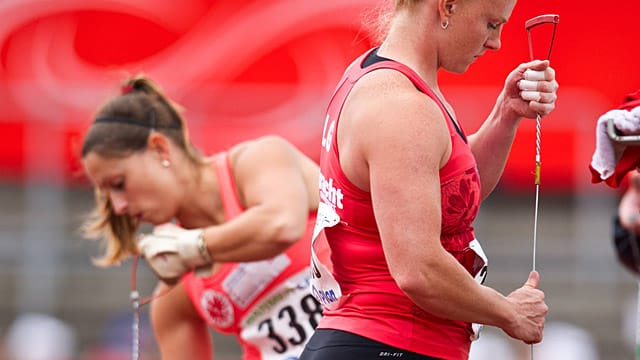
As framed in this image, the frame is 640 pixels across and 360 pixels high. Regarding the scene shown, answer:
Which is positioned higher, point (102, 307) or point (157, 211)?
point (157, 211)

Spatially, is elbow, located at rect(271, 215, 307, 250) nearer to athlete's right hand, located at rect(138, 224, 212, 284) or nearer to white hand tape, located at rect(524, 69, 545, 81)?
athlete's right hand, located at rect(138, 224, 212, 284)

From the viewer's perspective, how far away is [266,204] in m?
4.00

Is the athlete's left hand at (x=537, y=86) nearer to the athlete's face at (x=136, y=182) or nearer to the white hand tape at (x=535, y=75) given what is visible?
the white hand tape at (x=535, y=75)

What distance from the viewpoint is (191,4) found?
38.1 feet

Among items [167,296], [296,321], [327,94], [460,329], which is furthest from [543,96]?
[327,94]

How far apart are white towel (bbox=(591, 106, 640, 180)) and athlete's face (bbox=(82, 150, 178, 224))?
161 centimetres

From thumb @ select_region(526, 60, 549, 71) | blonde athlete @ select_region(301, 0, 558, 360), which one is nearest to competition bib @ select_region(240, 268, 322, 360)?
blonde athlete @ select_region(301, 0, 558, 360)

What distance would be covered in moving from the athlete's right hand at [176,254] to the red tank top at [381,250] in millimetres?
1081

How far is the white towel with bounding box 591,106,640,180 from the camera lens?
119 inches

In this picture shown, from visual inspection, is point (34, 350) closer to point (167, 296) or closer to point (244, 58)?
point (244, 58)

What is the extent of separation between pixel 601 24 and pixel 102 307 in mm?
5033

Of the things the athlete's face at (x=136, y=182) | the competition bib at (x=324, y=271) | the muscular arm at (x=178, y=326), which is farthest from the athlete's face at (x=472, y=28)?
the muscular arm at (x=178, y=326)

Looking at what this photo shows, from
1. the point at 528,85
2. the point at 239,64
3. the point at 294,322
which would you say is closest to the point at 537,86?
the point at 528,85

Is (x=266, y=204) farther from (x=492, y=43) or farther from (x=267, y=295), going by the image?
(x=492, y=43)
